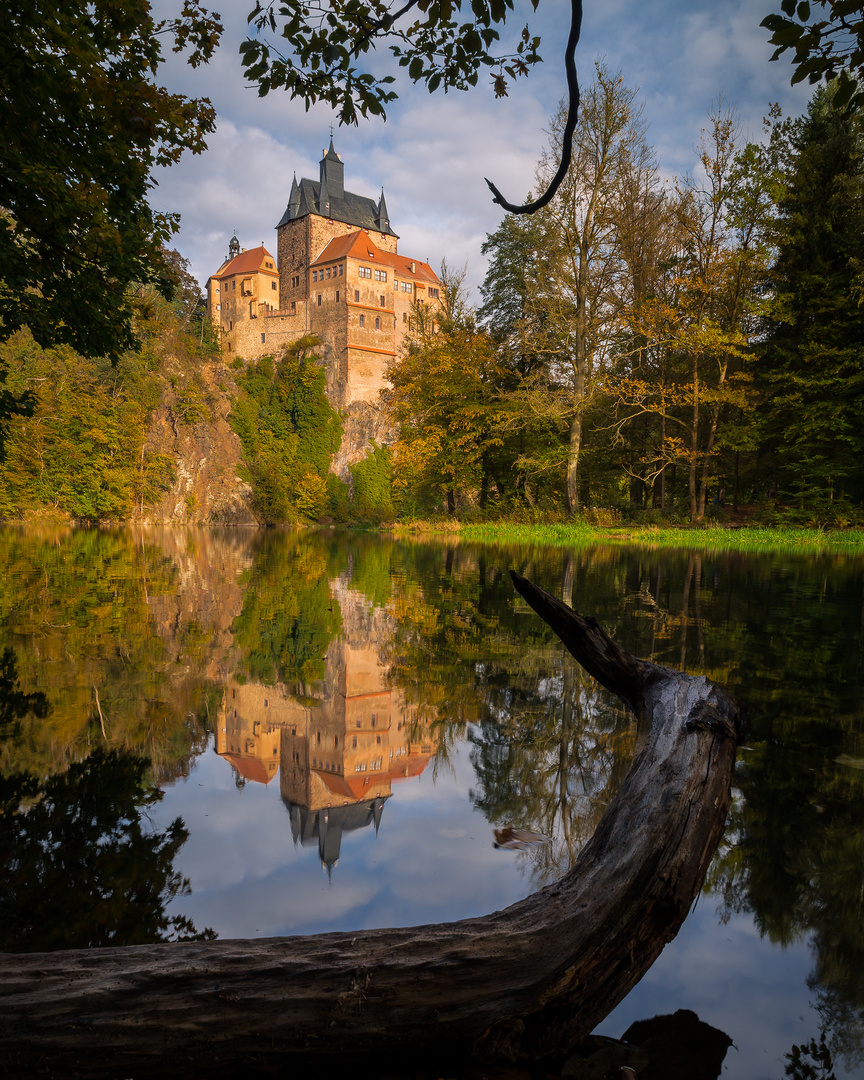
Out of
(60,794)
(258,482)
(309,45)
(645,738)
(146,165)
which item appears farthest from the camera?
(258,482)

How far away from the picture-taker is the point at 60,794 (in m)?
2.55

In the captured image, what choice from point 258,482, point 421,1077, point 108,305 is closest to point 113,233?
point 108,305

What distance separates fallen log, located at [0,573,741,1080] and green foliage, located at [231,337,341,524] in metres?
50.6

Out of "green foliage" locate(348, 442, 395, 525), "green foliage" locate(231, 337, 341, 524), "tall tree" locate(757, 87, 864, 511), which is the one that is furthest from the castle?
"tall tree" locate(757, 87, 864, 511)

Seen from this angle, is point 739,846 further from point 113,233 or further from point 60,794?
point 113,233

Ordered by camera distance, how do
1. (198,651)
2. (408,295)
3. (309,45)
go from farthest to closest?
(408,295), (198,651), (309,45)

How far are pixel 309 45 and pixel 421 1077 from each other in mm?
4364

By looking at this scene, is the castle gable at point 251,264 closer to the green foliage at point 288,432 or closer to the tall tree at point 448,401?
the green foliage at point 288,432

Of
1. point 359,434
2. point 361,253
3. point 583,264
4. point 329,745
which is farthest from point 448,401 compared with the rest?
point 361,253

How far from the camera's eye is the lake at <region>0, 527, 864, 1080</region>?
173cm

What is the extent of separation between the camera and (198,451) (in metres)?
49.8

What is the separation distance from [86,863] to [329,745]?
50.9 inches

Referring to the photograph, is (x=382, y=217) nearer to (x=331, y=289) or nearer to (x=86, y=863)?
(x=331, y=289)

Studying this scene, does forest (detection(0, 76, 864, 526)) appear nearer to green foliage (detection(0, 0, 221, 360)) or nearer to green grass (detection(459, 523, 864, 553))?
green grass (detection(459, 523, 864, 553))
